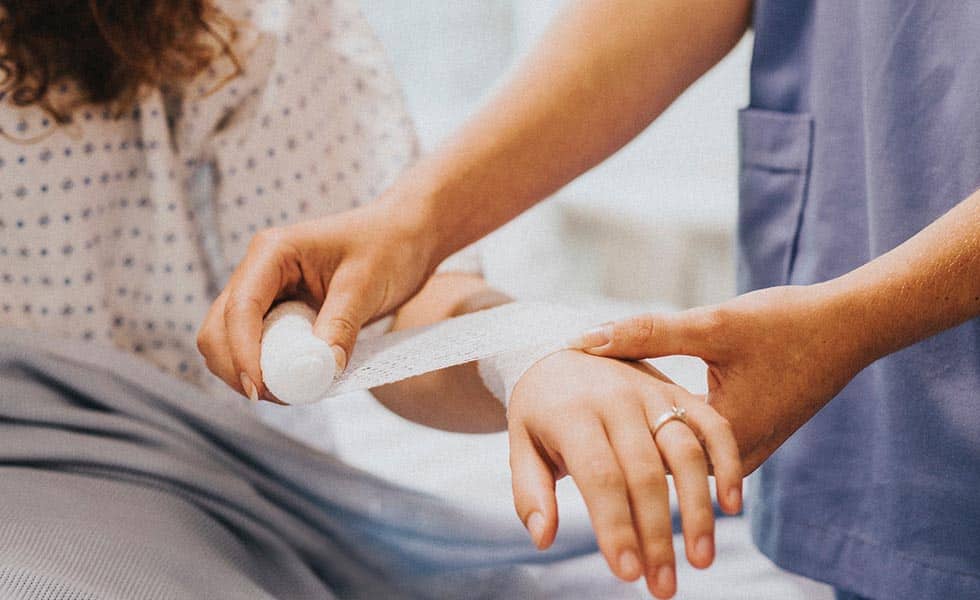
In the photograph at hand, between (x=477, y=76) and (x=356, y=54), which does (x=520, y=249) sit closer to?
(x=477, y=76)

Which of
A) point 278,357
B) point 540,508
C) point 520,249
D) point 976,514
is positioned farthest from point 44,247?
point 520,249

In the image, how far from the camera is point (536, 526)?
0.37 meters

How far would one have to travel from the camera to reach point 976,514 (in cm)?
56

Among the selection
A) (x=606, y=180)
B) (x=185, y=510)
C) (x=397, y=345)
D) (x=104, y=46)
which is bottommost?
(x=606, y=180)

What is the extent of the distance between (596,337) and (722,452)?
0.29ft

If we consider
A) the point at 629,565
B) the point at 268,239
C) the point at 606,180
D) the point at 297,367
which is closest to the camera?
the point at 629,565

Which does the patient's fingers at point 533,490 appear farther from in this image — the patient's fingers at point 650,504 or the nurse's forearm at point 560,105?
the nurse's forearm at point 560,105

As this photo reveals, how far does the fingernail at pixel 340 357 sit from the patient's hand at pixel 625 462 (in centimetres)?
11

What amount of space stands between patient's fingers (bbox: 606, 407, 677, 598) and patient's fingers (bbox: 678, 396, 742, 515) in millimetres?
23

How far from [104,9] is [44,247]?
0.60 ft

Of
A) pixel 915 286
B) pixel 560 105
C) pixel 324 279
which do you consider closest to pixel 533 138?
pixel 560 105

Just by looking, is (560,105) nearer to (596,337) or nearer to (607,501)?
(596,337)

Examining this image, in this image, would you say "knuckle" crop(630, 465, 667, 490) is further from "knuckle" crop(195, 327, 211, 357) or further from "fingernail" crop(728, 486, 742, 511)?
"knuckle" crop(195, 327, 211, 357)

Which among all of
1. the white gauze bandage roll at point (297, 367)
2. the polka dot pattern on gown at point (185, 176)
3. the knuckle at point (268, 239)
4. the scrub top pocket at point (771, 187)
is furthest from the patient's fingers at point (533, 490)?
the polka dot pattern on gown at point (185, 176)
